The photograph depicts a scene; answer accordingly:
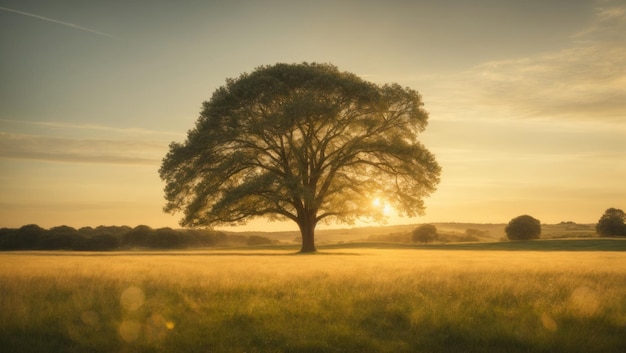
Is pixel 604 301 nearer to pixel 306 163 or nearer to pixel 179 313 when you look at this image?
pixel 179 313

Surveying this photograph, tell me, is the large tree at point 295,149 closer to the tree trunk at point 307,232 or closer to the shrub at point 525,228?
the tree trunk at point 307,232

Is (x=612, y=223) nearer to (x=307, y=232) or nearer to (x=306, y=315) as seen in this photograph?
(x=307, y=232)

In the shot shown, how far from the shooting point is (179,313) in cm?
963

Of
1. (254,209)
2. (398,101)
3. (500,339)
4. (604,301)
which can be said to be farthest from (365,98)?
(500,339)

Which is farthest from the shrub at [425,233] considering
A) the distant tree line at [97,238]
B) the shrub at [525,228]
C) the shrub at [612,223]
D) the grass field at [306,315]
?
the grass field at [306,315]

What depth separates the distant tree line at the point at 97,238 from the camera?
43.6 meters

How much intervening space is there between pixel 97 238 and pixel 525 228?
52.0 meters

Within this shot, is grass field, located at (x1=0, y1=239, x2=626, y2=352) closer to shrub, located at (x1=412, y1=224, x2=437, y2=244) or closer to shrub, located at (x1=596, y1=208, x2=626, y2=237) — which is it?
shrub, located at (x1=412, y1=224, x2=437, y2=244)

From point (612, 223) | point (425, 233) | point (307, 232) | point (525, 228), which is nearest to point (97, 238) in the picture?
point (307, 232)

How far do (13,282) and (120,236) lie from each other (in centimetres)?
3752

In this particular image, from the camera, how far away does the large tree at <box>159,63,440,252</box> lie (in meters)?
33.1

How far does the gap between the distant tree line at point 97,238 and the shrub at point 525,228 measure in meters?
41.2

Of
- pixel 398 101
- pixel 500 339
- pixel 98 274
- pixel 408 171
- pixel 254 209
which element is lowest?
pixel 500 339

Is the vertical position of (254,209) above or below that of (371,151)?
below
